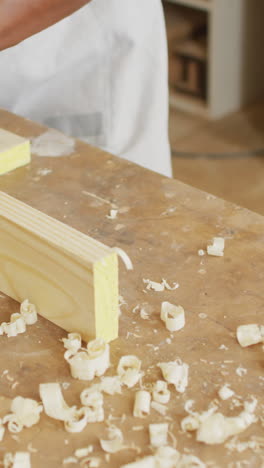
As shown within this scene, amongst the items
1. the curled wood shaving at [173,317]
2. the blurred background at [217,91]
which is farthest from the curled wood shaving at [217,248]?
the blurred background at [217,91]

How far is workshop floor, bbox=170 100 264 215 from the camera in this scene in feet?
7.50

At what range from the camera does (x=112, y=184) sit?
102cm

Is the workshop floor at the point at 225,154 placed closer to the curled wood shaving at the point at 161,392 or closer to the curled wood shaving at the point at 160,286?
the curled wood shaving at the point at 160,286

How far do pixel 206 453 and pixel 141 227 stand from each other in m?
0.36

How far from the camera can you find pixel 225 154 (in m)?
2.49

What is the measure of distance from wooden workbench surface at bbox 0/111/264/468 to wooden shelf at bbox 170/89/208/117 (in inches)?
67.4

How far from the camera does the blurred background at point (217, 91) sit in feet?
7.98

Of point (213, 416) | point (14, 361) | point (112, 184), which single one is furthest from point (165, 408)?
point (112, 184)

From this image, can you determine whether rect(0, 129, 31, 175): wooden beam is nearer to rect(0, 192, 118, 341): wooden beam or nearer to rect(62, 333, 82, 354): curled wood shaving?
rect(0, 192, 118, 341): wooden beam

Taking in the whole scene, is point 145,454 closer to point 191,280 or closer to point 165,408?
point 165,408

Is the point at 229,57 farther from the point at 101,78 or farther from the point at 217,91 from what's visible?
the point at 101,78

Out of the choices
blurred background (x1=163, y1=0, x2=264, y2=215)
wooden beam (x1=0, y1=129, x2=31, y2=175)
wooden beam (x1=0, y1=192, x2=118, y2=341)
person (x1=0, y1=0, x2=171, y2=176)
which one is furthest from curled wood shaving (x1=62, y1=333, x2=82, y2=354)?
blurred background (x1=163, y1=0, x2=264, y2=215)

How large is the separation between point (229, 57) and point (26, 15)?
1.83 meters

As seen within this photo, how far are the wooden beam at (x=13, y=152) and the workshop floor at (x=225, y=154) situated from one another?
1213 millimetres
